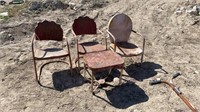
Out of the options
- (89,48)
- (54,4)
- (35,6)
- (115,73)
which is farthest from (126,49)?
(35,6)

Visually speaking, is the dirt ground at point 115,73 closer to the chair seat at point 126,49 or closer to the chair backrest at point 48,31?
the chair seat at point 126,49

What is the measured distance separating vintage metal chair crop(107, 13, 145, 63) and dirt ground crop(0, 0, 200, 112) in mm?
396

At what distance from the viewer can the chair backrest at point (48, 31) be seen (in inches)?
217

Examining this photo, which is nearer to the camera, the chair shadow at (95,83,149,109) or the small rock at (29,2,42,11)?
the chair shadow at (95,83,149,109)

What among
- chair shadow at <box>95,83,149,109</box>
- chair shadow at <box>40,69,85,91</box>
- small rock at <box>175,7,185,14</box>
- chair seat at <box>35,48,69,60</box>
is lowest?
chair shadow at <box>95,83,149,109</box>

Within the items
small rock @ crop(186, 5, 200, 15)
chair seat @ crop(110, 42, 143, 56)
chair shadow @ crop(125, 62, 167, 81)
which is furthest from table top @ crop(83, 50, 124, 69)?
small rock @ crop(186, 5, 200, 15)

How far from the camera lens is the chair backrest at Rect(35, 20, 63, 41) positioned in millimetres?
5500

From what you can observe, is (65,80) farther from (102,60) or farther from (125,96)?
(125,96)

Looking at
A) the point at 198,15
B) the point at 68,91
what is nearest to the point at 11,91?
the point at 68,91

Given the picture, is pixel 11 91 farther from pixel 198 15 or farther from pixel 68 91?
pixel 198 15

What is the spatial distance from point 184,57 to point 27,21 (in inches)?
174

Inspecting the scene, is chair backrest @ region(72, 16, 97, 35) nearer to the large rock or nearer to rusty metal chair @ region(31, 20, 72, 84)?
rusty metal chair @ region(31, 20, 72, 84)

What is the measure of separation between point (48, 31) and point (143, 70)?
6.89 feet

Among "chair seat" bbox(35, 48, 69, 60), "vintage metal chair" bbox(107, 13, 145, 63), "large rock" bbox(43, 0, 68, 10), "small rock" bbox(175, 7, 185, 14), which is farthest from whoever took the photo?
"large rock" bbox(43, 0, 68, 10)
